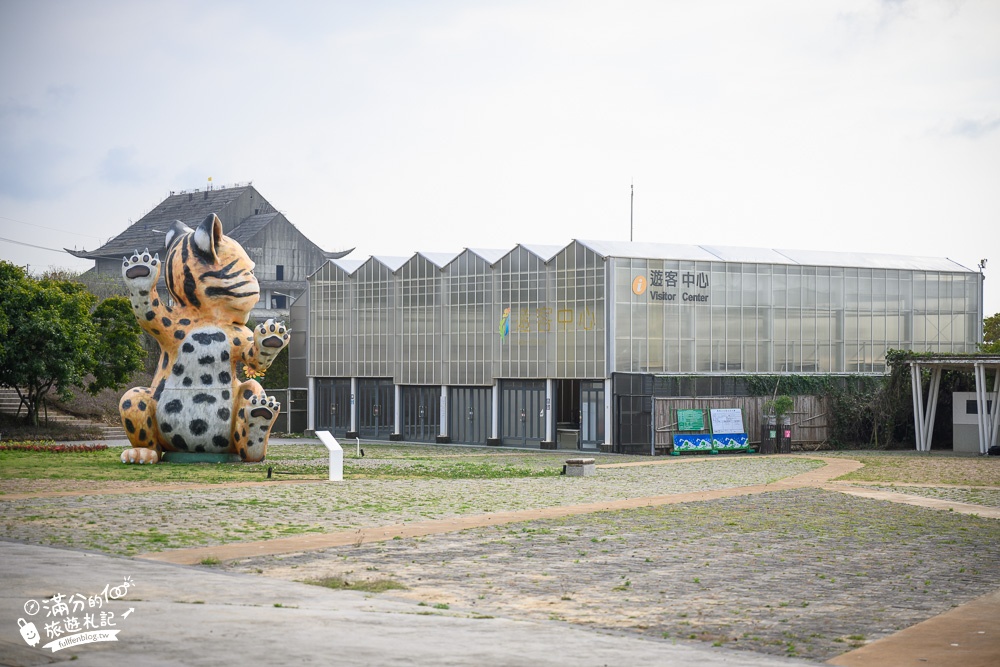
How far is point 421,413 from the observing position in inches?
2010

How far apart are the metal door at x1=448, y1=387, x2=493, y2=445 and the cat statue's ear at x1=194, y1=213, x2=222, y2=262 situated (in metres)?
19.4

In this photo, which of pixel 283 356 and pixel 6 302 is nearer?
pixel 6 302

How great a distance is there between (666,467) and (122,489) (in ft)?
55.7

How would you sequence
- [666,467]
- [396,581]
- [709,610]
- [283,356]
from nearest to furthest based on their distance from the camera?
[709,610] → [396,581] → [666,467] → [283,356]

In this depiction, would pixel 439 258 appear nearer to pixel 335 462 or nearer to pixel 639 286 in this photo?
pixel 639 286

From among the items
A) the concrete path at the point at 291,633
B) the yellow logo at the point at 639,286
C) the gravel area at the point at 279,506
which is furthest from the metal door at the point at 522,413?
the concrete path at the point at 291,633

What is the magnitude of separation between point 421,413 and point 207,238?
2171cm

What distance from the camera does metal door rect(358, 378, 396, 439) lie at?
52.6 meters

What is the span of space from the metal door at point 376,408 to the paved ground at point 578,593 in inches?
1296

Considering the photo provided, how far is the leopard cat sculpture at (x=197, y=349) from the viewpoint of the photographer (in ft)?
100

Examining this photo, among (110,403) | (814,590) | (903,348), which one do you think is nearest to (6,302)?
(110,403)

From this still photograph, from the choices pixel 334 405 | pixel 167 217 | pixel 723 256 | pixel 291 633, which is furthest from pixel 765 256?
pixel 167 217

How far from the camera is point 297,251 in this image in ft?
326

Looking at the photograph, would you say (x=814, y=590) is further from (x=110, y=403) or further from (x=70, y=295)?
(x=110, y=403)
